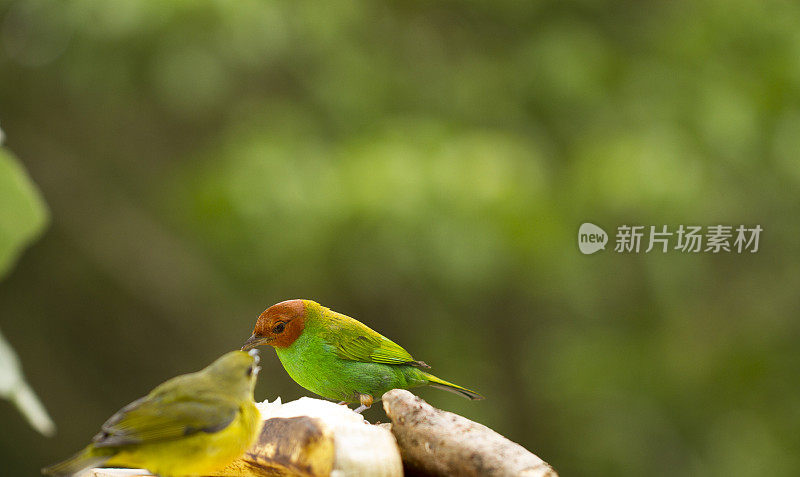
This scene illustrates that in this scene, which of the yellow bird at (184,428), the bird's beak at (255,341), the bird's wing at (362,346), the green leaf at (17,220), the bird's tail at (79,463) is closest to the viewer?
the green leaf at (17,220)

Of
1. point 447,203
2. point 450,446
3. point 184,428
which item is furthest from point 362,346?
point 447,203

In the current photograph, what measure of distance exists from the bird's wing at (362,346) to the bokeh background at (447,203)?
256cm

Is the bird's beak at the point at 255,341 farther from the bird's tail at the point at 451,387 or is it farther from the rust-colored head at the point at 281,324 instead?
the bird's tail at the point at 451,387

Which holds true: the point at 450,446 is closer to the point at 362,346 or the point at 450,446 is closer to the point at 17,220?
the point at 362,346

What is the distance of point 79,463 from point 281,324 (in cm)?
72

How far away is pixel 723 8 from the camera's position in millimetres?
5910

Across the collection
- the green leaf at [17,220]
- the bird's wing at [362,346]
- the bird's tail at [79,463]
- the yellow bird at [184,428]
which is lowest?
the bird's tail at [79,463]

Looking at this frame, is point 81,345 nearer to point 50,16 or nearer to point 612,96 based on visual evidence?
point 50,16

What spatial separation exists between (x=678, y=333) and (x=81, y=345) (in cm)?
434

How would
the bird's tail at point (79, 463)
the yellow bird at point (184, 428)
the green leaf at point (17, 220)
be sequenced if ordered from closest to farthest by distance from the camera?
the green leaf at point (17, 220)
the bird's tail at point (79, 463)
the yellow bird at point (184, 428)

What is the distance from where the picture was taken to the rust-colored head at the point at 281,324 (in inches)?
78.1

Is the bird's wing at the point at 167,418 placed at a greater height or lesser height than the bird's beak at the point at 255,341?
lesser

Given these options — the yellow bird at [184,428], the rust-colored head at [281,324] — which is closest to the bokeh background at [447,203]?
the rust-colored head at [281,324]

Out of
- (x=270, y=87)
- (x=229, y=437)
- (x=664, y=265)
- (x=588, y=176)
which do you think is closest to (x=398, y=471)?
(x=229, y=437)
